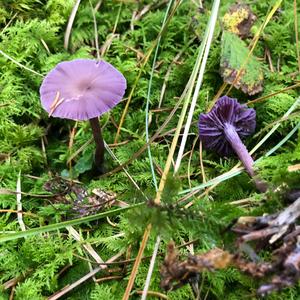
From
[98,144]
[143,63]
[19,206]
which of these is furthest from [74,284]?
[143,63]

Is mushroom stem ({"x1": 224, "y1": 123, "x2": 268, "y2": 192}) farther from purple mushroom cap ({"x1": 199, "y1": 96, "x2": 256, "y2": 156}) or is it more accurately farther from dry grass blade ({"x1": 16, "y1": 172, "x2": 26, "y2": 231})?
dry grass blade ({"x1": 16, "y1": 172, "x2": 26, "y2": 231})

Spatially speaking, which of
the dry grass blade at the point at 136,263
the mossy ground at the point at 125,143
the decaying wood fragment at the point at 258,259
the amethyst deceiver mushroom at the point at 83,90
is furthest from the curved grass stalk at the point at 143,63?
the decaying wood fragment at the point at 258,259

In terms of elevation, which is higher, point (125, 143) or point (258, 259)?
point (258, 259)

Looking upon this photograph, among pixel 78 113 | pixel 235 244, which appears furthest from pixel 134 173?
pixel 235 244

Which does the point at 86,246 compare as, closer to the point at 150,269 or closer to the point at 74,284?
the point at 74,284

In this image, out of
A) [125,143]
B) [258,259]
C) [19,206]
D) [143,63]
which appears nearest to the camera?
[258,259]

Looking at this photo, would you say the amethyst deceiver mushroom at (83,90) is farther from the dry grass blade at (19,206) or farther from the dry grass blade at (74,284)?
the dry grass blade at (74,284)

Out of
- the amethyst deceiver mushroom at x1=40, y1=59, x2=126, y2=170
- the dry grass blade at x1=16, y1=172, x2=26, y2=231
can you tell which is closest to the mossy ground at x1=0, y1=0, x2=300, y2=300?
the dry grass blade at x1=16, y1=172, x2=26, y2=231
